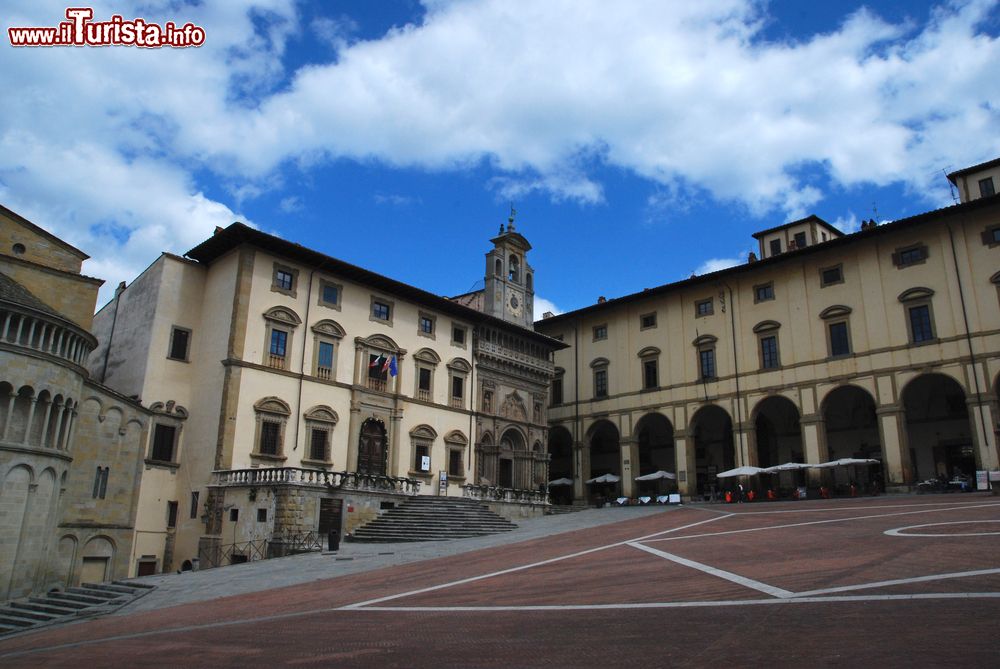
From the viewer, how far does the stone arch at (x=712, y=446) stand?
48344mm

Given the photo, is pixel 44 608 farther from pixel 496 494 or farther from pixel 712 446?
Answer: pixel 712 446

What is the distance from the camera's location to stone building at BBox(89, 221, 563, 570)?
30516 millimetres

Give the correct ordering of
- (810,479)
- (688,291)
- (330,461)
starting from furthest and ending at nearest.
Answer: (688,291) < (810,479) < (330,461)

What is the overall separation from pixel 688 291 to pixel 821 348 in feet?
31.2

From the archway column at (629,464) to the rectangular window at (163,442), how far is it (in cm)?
2814

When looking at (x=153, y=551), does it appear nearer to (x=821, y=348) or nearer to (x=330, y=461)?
(x=330, y=461)

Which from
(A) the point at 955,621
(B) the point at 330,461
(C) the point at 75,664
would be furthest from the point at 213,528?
(A) the point at 955,621

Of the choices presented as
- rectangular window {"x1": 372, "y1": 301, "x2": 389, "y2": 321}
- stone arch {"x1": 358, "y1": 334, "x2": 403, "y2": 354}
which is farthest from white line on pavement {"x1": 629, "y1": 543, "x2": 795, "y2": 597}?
rectangular window {"x1": 372, "y1": 301, "x2": 389, "y2": 321}

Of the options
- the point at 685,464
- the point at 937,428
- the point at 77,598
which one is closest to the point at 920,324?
the point at 937,428

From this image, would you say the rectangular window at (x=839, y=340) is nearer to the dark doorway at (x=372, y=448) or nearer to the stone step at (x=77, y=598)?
the dark doorway at (x=372, y=448)

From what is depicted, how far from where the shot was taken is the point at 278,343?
113 ft

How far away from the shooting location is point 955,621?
784cm

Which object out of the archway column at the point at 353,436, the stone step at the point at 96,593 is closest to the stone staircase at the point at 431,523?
the archway column at the point at 353,436

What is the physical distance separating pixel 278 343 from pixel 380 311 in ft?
22.2
